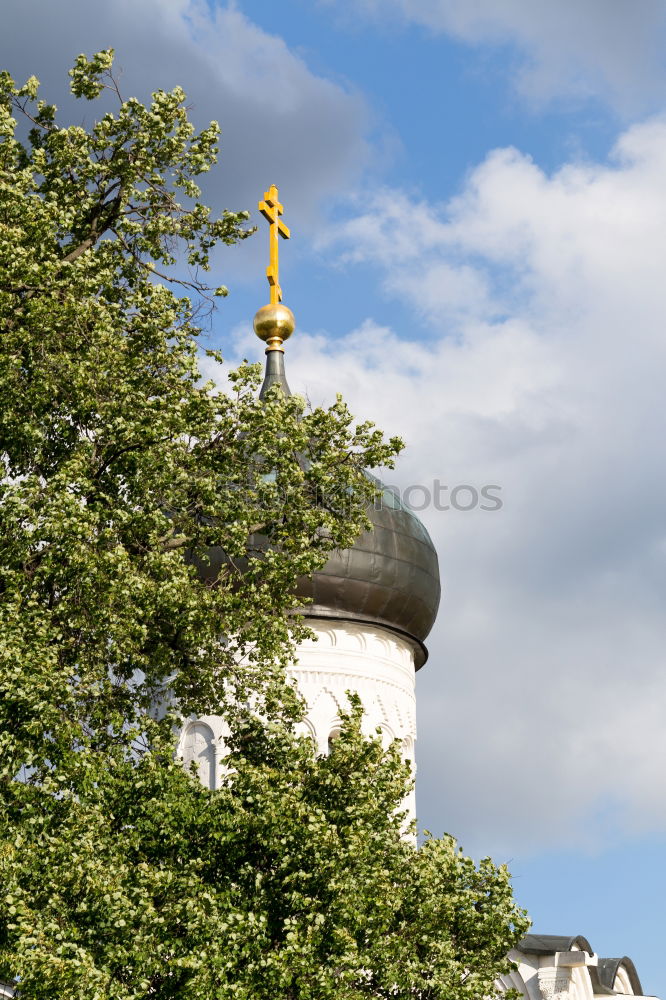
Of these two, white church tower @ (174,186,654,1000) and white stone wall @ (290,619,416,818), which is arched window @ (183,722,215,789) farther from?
white stone wall @ (290,619,416,818)

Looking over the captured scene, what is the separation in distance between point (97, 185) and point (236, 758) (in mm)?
4872

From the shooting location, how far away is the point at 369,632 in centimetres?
1753

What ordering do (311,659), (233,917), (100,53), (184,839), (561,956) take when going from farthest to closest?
(311,659), (561,956), (100,53), (184,839), (233,917)

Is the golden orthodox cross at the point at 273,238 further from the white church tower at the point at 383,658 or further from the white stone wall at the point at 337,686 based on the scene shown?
the white stone wall at the point at 337,686

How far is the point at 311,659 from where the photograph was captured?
1708cm

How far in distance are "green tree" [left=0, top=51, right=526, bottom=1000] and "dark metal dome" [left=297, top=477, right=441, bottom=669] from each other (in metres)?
5.18

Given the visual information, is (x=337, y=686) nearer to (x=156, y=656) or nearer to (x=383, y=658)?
(x=383, y=658)

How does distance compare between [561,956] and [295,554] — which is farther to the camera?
[561,956]

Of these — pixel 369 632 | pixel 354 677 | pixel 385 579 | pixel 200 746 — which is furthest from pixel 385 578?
pixel 200 746

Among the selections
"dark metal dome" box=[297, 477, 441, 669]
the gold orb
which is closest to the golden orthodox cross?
the gold orb

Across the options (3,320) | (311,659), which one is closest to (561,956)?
(311,659)

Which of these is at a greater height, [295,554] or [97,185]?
[97,185]

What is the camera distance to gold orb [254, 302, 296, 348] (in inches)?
755

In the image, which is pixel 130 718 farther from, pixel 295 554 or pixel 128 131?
pixel 128 131
